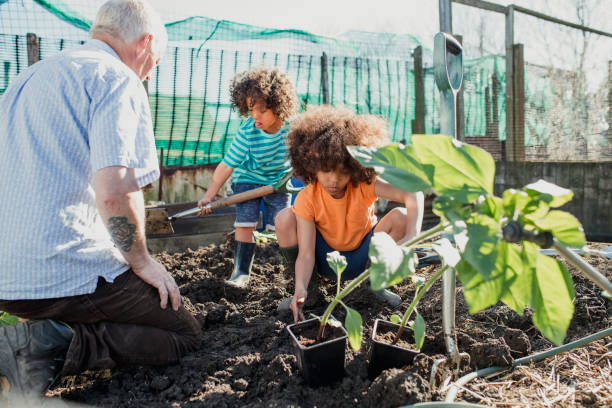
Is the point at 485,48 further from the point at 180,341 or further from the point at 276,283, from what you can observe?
the point at 180,341

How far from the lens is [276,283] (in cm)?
279

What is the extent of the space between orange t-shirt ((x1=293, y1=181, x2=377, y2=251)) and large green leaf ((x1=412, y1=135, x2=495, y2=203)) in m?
1.28

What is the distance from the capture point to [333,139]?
6.35 ft

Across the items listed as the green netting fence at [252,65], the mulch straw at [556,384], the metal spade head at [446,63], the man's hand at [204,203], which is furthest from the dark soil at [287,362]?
the green netting fence at [252,65]

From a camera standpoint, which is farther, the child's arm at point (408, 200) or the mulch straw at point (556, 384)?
the child's arm at point (408, 200)

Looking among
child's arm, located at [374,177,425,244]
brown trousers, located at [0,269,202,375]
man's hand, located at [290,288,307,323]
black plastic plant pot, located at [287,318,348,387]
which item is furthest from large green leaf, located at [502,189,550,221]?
brown trousers, located at [0,269,202,375]

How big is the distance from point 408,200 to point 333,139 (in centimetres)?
49

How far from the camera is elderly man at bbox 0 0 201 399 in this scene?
1492 millimetres

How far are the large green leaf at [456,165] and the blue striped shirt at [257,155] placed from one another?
2250mm

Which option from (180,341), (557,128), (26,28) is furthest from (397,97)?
(180,341)

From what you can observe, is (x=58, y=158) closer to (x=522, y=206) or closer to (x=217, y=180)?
(x=522, y=206)

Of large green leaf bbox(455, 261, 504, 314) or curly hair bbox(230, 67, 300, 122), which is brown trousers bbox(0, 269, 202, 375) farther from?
curly hair bbox(230, 67, 300, 122)

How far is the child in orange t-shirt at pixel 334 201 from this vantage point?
1972mm

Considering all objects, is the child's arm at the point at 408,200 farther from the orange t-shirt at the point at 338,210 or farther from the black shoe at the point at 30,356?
the black shoe at the point at 30,356
